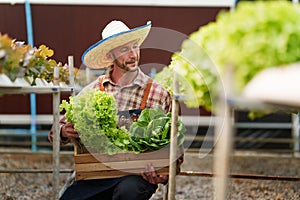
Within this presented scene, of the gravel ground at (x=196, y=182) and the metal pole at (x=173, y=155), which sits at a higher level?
the metal pole at (x=173, y=155)

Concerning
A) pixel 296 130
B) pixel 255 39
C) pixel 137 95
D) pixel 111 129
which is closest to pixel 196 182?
pixel 296 130

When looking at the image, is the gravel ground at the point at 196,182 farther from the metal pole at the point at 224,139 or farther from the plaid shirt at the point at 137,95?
the metal pole at the point at 224,139

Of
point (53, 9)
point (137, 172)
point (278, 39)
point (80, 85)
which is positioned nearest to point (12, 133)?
point (53, 9)

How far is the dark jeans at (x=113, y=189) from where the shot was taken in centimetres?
382

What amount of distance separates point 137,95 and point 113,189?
26.7 inches

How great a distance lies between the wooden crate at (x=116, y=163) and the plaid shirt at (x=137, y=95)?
0.42 meters

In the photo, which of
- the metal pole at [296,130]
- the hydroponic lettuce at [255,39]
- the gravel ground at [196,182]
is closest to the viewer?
the hydroponic lettuce at [255,39]

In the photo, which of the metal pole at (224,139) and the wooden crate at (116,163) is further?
the wooden crate at (116,163)

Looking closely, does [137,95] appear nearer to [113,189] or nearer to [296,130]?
[113,189]

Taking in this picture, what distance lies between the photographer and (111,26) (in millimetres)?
4375

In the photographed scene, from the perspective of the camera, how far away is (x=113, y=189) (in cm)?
392

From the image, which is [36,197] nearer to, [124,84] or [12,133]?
[124,84]

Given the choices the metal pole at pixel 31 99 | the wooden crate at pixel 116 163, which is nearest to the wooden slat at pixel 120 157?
the wooden crate at pixel 116 163

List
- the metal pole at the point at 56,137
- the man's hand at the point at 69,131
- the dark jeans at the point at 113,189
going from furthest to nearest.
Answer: the metal pole at the point at 56,137 < the man's hand at the point at 69,131 < the dark jeans at the point at 113,189
